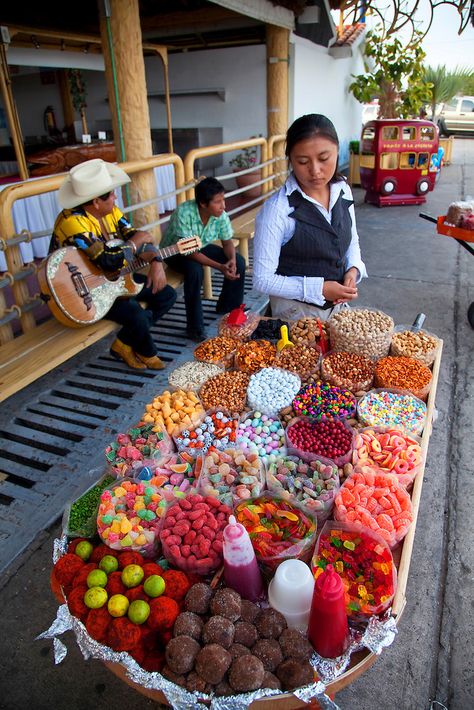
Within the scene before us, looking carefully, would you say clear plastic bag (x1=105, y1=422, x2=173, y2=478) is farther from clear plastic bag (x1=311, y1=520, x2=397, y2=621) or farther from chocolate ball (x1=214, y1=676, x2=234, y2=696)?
chocolate ball (x1=214, y1=676, x2=234, y2=696)

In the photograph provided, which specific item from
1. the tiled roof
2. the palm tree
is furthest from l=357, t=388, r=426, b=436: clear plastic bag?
the palm tree

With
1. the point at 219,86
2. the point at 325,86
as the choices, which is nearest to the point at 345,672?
the point at 219,86

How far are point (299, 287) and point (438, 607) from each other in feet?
5.22

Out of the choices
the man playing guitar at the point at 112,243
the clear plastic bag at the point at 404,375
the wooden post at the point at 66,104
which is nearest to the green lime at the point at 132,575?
the clear plastic bag at the point at 404,375

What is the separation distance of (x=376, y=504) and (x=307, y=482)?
0.82ft

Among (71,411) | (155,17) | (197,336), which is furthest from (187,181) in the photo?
(155,17)

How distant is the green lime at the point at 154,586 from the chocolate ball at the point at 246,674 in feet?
0.96

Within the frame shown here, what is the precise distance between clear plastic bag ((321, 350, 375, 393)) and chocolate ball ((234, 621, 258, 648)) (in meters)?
1.29

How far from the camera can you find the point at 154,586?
1387 millimetres

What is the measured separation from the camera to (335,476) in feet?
5.90

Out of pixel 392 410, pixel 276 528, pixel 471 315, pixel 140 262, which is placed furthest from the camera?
pixel 471 315

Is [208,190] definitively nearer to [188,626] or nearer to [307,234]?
[307,234]

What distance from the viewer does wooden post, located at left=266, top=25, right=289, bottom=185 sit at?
7.39 m

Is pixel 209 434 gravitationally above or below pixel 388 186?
below
